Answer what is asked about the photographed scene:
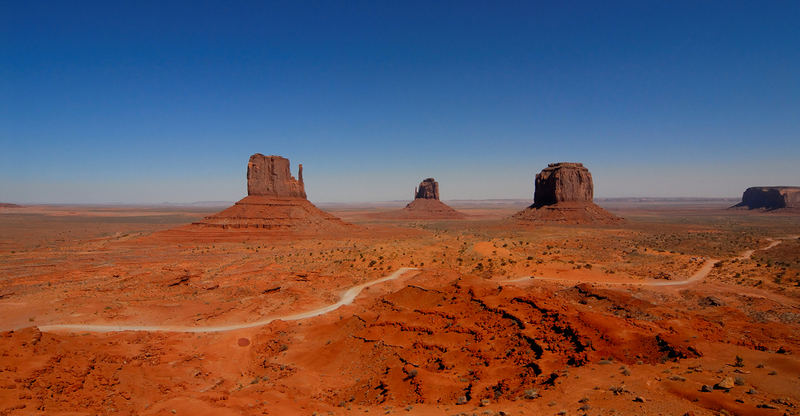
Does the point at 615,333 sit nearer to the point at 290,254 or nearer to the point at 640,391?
the point at 640,391

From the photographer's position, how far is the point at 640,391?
9.84 meters

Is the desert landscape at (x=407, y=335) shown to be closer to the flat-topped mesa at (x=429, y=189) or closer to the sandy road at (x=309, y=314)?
the sandy road at (x=309, y=314)

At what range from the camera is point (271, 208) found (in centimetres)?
7194

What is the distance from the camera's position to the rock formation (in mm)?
136000

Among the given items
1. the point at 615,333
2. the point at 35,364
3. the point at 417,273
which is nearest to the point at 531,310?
the point at 615,333

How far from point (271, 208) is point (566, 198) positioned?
7552 cm

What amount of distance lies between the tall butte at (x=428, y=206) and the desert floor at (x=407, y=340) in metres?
103

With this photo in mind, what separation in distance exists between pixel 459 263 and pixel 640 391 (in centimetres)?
2545

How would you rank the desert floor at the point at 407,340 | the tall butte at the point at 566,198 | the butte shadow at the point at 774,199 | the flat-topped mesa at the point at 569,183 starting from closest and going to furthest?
the desert floor at the point at 407,340 < the tall butte at the point at 566,198 < the flat-topped mesa at the point at 569,183 < the butte shadow at the point at 774,199

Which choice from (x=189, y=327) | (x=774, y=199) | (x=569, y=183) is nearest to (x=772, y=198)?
(x=774, y=199)

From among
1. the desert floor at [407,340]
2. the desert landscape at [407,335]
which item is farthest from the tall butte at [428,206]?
the desert floor at [407,340]

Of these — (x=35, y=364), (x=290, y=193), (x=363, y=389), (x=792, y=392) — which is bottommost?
(x=363, y=389)

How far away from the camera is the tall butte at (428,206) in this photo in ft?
453

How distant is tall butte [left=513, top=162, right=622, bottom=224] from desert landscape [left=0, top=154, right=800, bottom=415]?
4556cm
